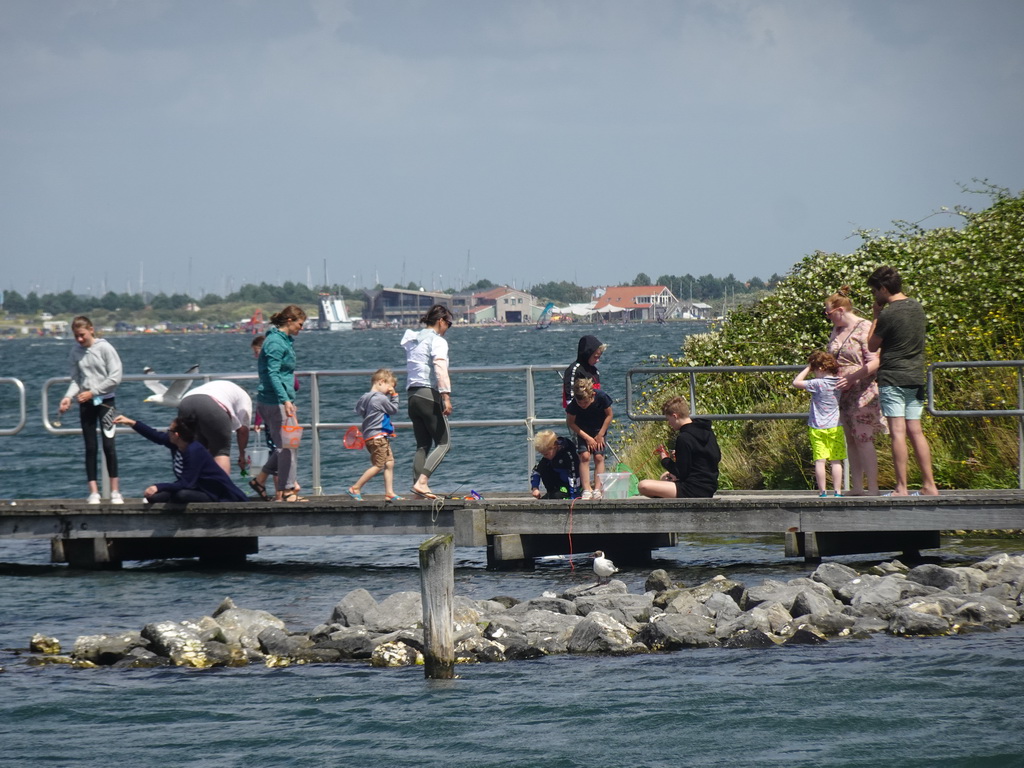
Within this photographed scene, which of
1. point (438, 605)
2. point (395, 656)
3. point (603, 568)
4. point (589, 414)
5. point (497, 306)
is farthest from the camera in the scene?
point (497, 306)

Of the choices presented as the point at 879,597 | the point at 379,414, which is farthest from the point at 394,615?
the point at 879,597

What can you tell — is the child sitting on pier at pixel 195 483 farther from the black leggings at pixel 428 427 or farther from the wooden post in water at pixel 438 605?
the wooden post in water at pixel 438 605

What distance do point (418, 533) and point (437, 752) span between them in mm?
4473

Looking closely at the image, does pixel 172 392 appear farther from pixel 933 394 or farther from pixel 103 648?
pixel 933 394

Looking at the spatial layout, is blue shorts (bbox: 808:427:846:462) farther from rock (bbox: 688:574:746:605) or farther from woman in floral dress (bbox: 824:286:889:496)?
rock (bbox: 688:574:746:605)

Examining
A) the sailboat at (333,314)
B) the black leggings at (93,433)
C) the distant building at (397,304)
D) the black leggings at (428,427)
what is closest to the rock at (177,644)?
the black leggings at (428,427)

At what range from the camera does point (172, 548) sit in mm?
13977

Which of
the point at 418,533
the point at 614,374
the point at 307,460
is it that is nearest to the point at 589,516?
the point at 418,533

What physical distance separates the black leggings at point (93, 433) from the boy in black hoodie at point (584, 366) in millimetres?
4169

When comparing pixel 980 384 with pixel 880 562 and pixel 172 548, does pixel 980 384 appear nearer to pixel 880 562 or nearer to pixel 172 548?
pixel 880 562

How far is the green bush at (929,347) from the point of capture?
13773 mm

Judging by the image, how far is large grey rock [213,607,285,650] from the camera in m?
10.2

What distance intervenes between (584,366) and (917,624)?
3667mm

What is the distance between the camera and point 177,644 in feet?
32.9
